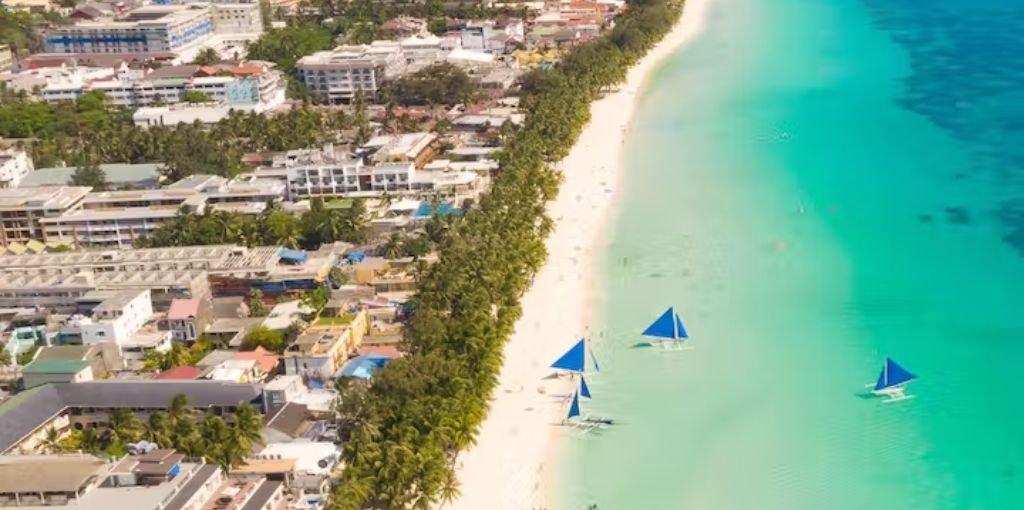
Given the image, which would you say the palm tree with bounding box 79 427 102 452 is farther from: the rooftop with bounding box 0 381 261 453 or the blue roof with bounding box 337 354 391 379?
the blue roof with bounding box 337 354 391 379

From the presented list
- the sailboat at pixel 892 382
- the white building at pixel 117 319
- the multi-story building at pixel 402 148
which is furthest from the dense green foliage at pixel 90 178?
the sailboat at pixel 892 382

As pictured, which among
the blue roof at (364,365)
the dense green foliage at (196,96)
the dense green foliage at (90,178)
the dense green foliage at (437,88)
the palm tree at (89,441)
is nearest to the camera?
the palm tree at (89,441)

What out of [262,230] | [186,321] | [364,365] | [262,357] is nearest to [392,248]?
[262,230]

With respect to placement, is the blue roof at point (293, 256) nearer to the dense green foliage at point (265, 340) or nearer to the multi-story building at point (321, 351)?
the dense green foliage at point (265, 340)

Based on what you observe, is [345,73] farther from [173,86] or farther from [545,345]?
[545,345]

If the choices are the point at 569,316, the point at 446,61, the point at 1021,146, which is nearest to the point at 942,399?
the point at 569,316

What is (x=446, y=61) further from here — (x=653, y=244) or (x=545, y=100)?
(x=653, y=244)
